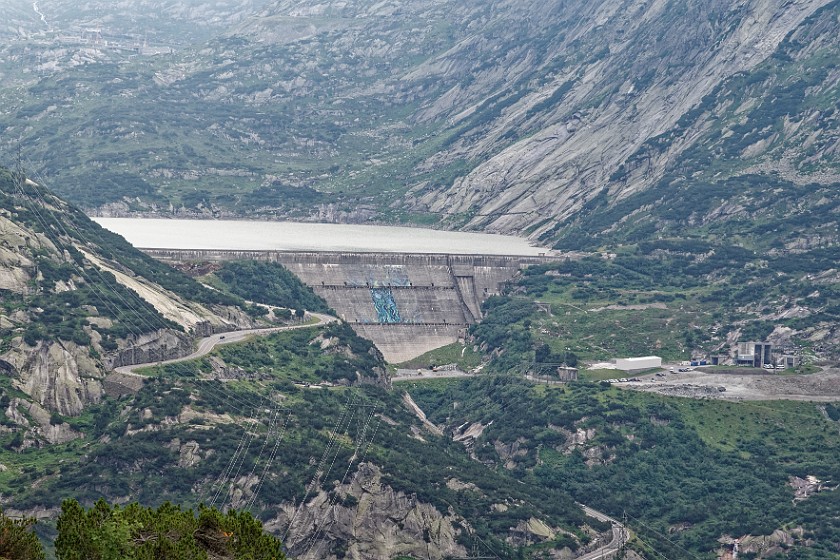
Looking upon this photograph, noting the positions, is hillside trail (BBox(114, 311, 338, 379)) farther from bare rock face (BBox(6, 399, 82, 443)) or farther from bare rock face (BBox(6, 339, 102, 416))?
bare rock face (BBox(6, 399, 82, 443))

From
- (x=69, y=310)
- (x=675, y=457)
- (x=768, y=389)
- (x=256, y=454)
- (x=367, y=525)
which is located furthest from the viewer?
(x=768, y=389)

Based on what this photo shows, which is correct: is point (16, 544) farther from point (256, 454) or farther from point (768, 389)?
point (768, 389)

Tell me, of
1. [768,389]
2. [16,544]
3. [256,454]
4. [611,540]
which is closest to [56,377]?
[256,454]

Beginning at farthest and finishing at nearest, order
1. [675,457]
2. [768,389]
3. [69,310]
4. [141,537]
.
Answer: [768,389] < [675,457] < [69,310] < [141,537]

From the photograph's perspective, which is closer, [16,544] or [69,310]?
[16,544]

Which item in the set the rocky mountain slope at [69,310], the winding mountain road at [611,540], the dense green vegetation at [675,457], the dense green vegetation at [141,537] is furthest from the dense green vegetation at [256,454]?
the dense green vegetation at [141,537]
